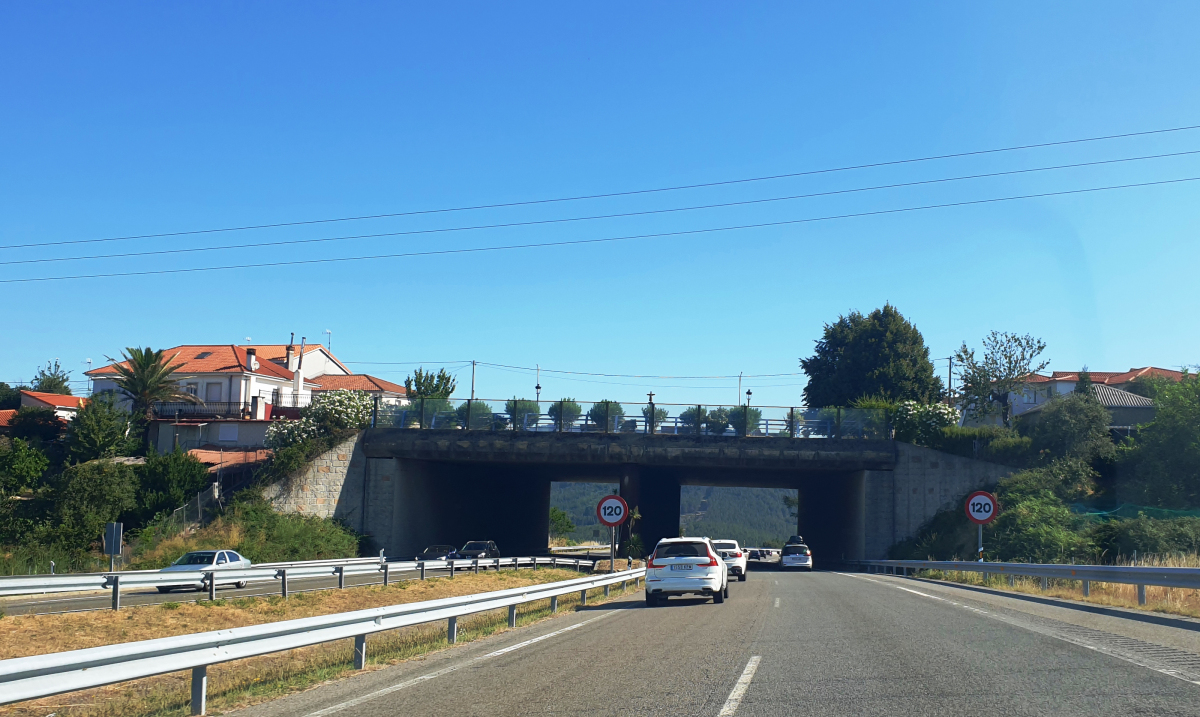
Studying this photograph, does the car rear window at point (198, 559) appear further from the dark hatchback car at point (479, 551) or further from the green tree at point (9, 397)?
the green tree at point (9, 397)

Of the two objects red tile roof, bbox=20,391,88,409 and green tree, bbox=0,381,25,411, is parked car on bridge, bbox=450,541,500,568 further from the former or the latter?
green tree, bbox=0,381,25,411

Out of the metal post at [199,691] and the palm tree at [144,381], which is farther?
the palm tree at [144,381]

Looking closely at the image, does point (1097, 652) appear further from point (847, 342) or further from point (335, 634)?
point (847, 342)

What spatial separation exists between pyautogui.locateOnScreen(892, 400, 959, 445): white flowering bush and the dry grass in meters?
19.8

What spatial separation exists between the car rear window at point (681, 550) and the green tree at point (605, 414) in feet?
83.4

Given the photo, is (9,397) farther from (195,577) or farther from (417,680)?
(417,680)

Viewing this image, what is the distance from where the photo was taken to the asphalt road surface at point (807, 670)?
7.56 m

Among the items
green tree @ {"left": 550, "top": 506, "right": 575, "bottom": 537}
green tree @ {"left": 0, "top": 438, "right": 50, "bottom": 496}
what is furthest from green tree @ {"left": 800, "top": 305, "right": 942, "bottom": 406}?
green tree @ {"left": 0, "top": 438, "right": 50, "bottom": 496}

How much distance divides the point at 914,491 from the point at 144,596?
34.1 meters

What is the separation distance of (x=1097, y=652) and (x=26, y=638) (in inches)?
590

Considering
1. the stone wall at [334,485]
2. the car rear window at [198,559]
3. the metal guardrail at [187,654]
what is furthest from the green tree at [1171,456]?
the car rear window at [198,559]

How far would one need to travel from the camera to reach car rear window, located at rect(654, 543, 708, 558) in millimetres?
19453

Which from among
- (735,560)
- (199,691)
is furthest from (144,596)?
(199,691)

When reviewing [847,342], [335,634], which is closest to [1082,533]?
[335,634]
